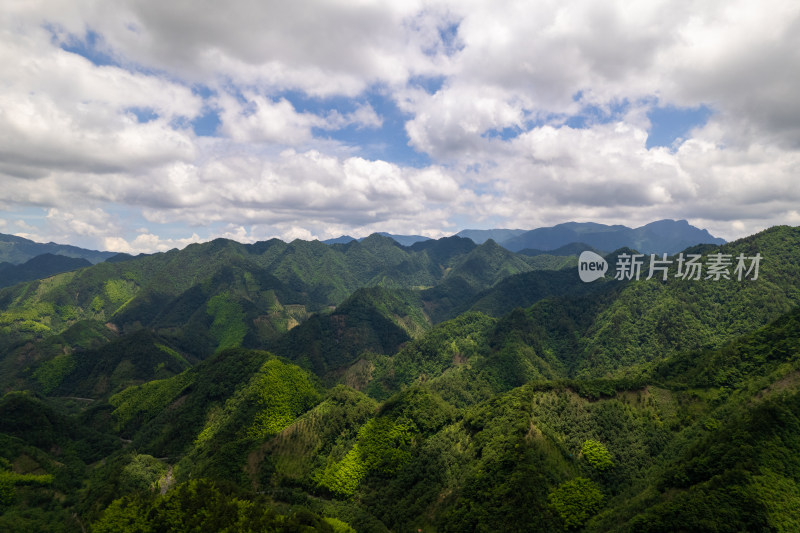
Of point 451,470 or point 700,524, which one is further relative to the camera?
point 451,470

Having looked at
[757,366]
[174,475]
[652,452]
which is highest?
[757,366]

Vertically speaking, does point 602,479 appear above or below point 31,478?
above

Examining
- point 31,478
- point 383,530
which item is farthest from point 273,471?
point 31,478

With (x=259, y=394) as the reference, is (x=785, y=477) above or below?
above

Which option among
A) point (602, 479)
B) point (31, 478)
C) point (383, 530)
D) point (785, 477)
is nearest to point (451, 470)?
point (383, 530)

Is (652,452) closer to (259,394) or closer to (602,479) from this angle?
(602,479)

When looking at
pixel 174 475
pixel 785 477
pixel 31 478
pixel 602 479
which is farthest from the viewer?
pixel 174 475

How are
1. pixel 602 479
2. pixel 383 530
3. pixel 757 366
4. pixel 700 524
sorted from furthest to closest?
pixel 757 366 → pixel 602 479 → pixel 383 530 → pixel 700 524

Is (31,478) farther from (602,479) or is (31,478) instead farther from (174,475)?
(602,479)

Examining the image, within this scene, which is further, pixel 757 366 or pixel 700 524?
pixel 757 366
